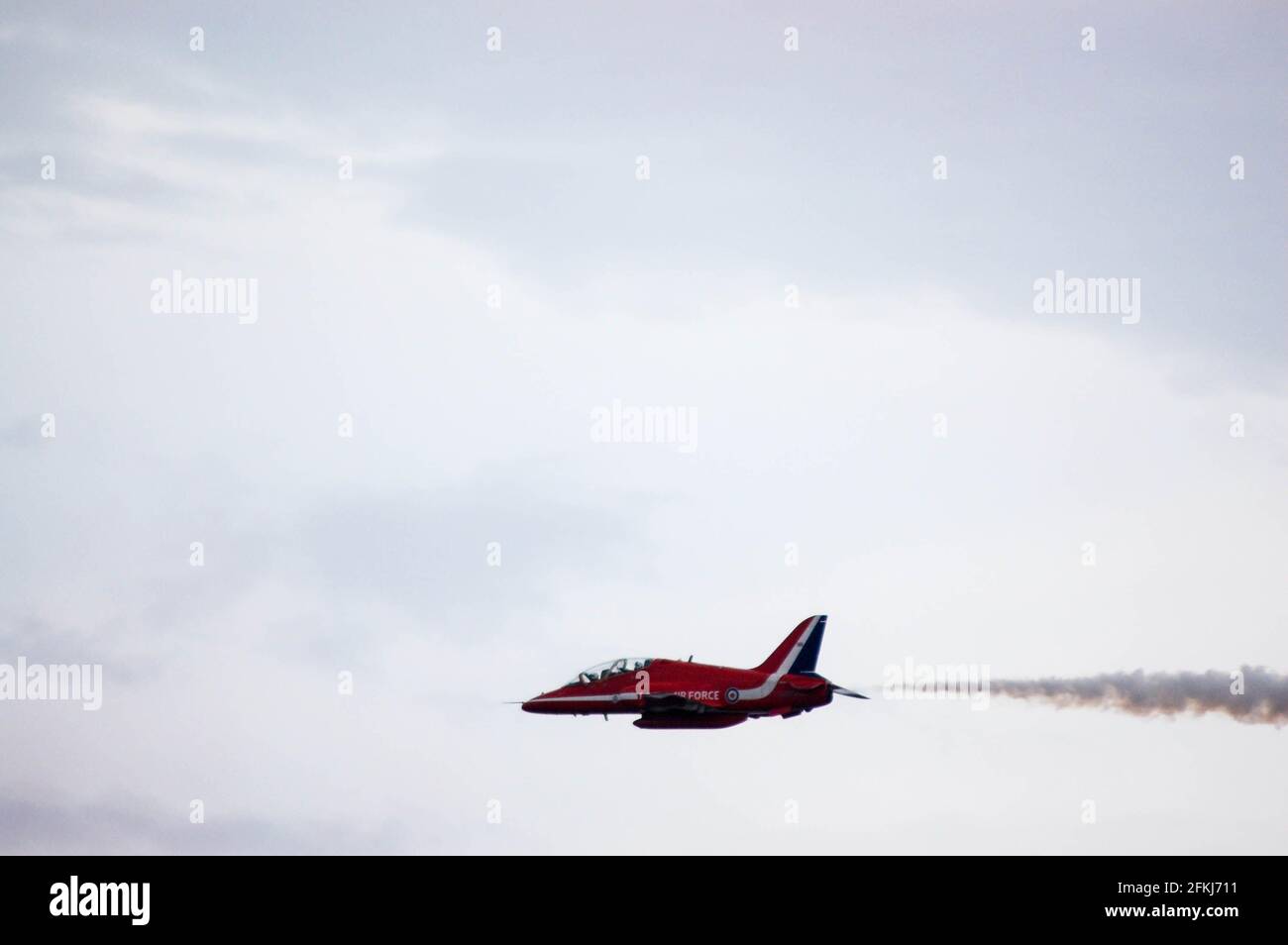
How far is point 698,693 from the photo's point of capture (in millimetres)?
108062

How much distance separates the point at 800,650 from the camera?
111m

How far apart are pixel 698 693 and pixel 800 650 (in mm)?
5791

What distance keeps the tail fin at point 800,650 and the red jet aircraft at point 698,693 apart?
501mm

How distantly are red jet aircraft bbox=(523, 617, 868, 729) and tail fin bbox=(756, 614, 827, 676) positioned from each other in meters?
0.50

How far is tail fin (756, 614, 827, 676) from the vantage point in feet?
361

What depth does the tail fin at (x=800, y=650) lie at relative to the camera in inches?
4331

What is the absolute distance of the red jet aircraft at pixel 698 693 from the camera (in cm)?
10806

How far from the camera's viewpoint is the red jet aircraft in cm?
10806
